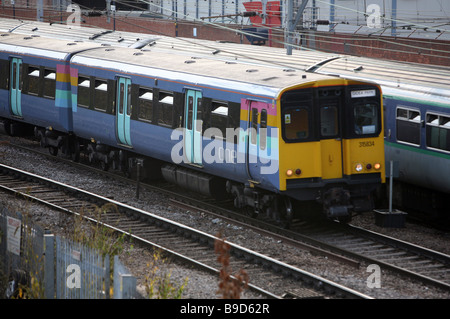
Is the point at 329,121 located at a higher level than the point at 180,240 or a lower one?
higher

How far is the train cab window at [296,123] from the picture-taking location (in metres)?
14.8

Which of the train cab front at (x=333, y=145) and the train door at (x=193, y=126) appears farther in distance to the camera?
the train door at (x=193, y=126)

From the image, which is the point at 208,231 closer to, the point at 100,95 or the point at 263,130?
the point at 263,130

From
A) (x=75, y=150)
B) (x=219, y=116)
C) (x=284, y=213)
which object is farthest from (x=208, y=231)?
(x=75, y=150)

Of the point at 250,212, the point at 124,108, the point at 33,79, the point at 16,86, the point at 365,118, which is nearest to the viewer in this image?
the point at 365,118

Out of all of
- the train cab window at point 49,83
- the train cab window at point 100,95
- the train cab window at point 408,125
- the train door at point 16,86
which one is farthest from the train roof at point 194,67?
the train door at point 16,86

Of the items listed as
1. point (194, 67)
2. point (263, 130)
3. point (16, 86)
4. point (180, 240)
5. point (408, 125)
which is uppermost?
point (194, 67)

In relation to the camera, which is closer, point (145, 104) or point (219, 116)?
point (219, 116)

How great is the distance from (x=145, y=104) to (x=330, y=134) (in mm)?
5186

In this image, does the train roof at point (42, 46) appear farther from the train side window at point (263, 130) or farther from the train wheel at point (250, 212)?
the train side window at point (263, 130)

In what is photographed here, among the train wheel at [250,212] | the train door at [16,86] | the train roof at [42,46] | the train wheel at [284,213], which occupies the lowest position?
the train wheel at [250,212]

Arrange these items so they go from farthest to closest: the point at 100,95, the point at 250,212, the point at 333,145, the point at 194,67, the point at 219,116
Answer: the point at 100,95
the point at 194,67
the point at 250,212
the point at 219,116
the point at 333,145

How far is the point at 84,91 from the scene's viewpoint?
2111cm
